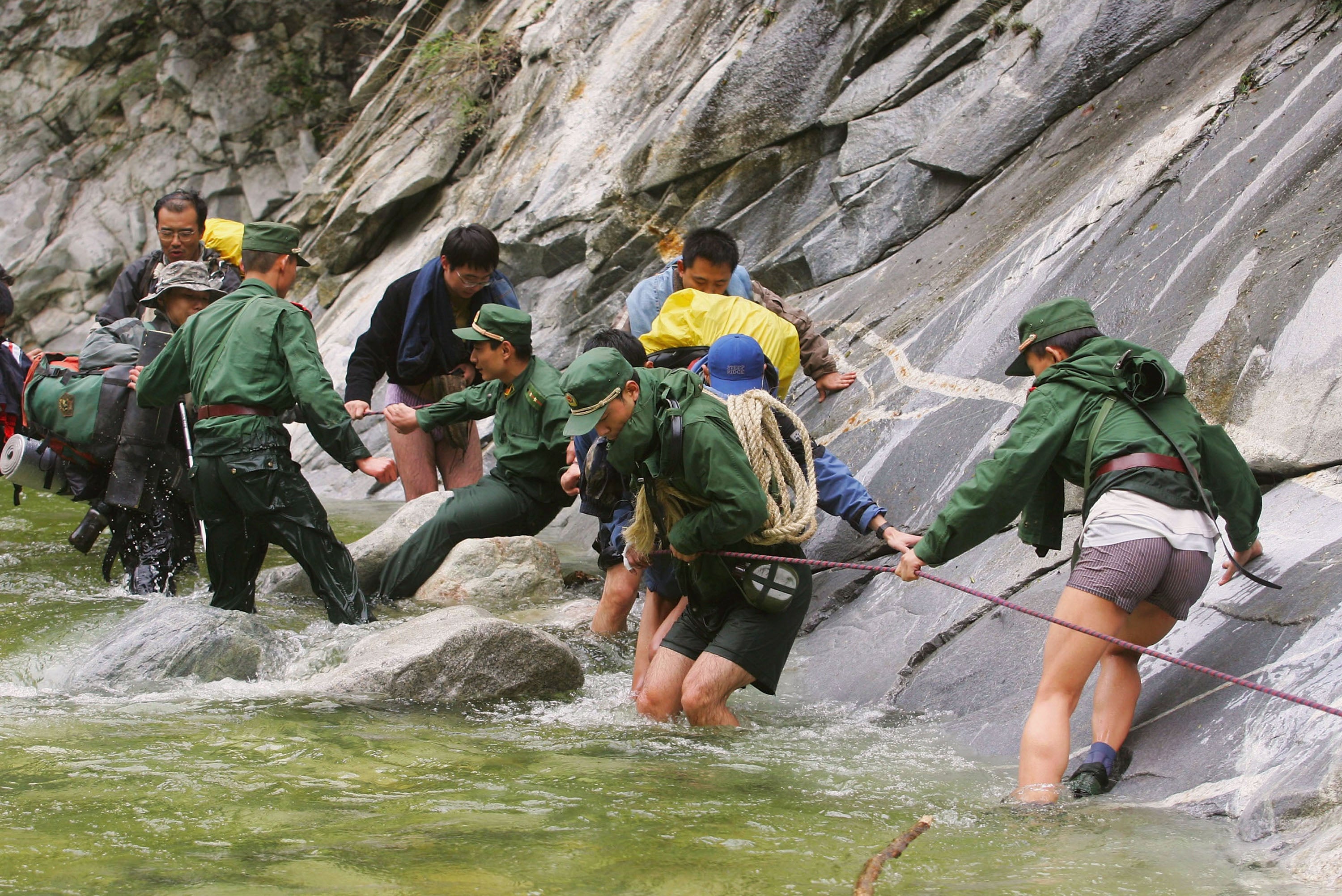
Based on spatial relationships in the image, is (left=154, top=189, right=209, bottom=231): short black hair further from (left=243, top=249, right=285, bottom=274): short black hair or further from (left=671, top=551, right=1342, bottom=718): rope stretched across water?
(left=671, top=551, right=1342, bottom=718): rope stretched across water

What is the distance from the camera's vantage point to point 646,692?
525 centimetres

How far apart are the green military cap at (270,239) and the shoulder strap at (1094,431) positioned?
13.4 feet

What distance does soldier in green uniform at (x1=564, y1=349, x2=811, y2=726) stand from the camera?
15.4ft

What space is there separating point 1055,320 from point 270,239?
3.98 metres

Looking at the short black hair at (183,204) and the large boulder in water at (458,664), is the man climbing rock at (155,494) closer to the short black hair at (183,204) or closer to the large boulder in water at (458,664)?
the short black hair at (183,204)

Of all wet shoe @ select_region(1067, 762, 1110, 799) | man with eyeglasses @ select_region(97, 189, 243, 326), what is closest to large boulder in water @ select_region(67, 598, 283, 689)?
man with eyeglasses @ select_region(97, 189, 243, 326)

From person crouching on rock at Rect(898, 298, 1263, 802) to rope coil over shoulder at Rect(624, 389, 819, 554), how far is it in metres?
0.68

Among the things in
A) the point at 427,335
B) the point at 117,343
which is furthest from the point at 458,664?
the point at 117,343

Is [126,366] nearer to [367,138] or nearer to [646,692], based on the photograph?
[646,692]

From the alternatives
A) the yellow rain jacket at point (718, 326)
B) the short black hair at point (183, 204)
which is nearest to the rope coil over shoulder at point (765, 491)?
the yellow rain jacket at point (718, 326)

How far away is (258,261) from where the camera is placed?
A: 6496mm

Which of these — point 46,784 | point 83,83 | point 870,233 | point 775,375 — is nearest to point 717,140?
point 870,233

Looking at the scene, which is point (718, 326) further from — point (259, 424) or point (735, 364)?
point (259, 424)

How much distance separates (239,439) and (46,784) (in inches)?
98.2
